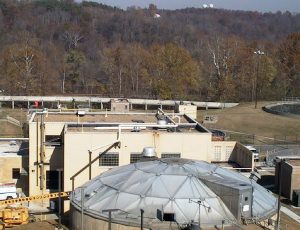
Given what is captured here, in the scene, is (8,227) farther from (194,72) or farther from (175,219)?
(194,72)

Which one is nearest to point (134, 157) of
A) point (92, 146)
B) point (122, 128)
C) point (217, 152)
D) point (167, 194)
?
point (122, 128)

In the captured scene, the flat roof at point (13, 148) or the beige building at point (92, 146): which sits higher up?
the beige building at point (92, 146)

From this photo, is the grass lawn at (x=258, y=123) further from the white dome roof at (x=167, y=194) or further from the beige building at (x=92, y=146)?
the white dome roof at (x=167, y=194)

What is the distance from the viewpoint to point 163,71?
112625mm

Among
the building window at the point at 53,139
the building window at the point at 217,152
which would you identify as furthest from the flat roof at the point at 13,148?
the building window at the point at 217,152

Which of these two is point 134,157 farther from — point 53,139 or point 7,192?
point 7,192

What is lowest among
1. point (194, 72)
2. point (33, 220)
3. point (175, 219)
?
point (33, 220)

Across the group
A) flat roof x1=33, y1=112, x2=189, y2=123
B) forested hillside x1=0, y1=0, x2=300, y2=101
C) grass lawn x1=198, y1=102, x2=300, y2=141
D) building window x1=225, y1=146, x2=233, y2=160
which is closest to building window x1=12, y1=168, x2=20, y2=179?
flat roof x1=33, y1=112, x2=189, y2=123

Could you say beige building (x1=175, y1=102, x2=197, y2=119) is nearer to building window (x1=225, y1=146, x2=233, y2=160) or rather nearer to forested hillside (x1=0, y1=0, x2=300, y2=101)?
building window (x1=225, y1=146, x2=233, y2=160)

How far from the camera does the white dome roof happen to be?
30.6 metres

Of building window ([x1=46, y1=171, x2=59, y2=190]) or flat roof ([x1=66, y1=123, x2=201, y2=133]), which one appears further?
building window ([x1=46, y1=171, x2=59, y2=190])

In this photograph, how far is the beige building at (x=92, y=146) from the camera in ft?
134

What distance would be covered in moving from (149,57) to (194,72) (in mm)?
10787

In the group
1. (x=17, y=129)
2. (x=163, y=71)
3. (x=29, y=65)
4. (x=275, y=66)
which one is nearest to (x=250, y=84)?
(x=275, y=66)
